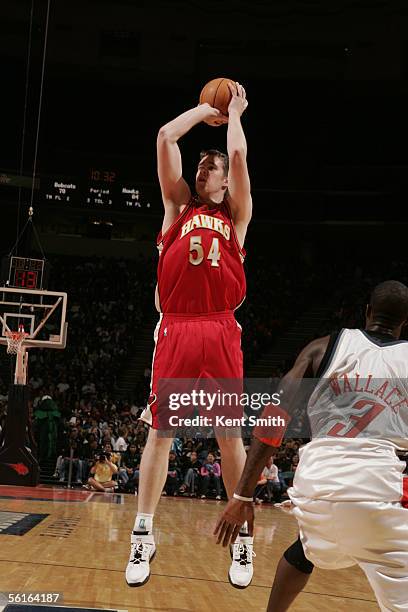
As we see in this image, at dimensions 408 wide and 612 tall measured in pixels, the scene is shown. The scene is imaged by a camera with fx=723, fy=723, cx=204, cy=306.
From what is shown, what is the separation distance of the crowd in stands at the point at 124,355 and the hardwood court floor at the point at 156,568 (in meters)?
3.74

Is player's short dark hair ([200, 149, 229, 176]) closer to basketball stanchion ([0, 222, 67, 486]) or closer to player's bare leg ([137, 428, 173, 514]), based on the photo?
player's bare leg ([137, 428, 173, 514])

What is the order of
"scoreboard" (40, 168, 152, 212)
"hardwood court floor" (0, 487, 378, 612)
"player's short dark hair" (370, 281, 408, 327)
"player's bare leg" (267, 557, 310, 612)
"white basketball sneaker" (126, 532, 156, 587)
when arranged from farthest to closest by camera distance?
"scoreboard" (40, 168, 152, 212), "hardwood court floor" (0, 487, 378, 612), "white basketball sneaker" (126, 532, 156, 587), "player's bare leg" (267, 557, 310, 612), "player's short dark hair" (370, 281, 408, 327)

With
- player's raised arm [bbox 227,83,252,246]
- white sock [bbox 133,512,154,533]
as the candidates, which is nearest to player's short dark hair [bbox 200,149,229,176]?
player's raised arm [bbox 227,83,252,246]

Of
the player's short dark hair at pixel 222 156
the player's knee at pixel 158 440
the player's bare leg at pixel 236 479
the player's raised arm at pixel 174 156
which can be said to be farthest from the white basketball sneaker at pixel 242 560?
the player's short dark hair at pixel 222 156

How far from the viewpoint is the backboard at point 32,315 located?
12623mm

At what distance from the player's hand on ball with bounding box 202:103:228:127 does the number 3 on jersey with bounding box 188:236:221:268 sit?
0.72 m

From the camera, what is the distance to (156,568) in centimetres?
630

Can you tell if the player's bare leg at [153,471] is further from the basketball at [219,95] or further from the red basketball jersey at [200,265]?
the basketball at [219,95]

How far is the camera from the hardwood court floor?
4.96m

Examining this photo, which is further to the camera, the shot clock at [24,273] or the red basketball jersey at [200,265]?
the shot clock at [24,273]

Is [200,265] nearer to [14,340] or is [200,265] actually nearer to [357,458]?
[357,458]

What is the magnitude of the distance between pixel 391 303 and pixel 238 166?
1.56 meters

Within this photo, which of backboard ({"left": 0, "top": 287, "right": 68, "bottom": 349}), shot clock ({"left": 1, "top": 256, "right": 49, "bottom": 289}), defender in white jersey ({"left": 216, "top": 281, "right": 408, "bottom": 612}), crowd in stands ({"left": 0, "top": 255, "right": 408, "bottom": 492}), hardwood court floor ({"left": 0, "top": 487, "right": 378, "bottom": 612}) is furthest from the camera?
crowd in stands ({"left": 0, "top": 255, "right": 408, "bottom": 492})

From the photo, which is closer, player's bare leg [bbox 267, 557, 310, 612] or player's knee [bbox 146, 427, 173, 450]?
player's bare leg [bbox 267, 557, 310, 612]
